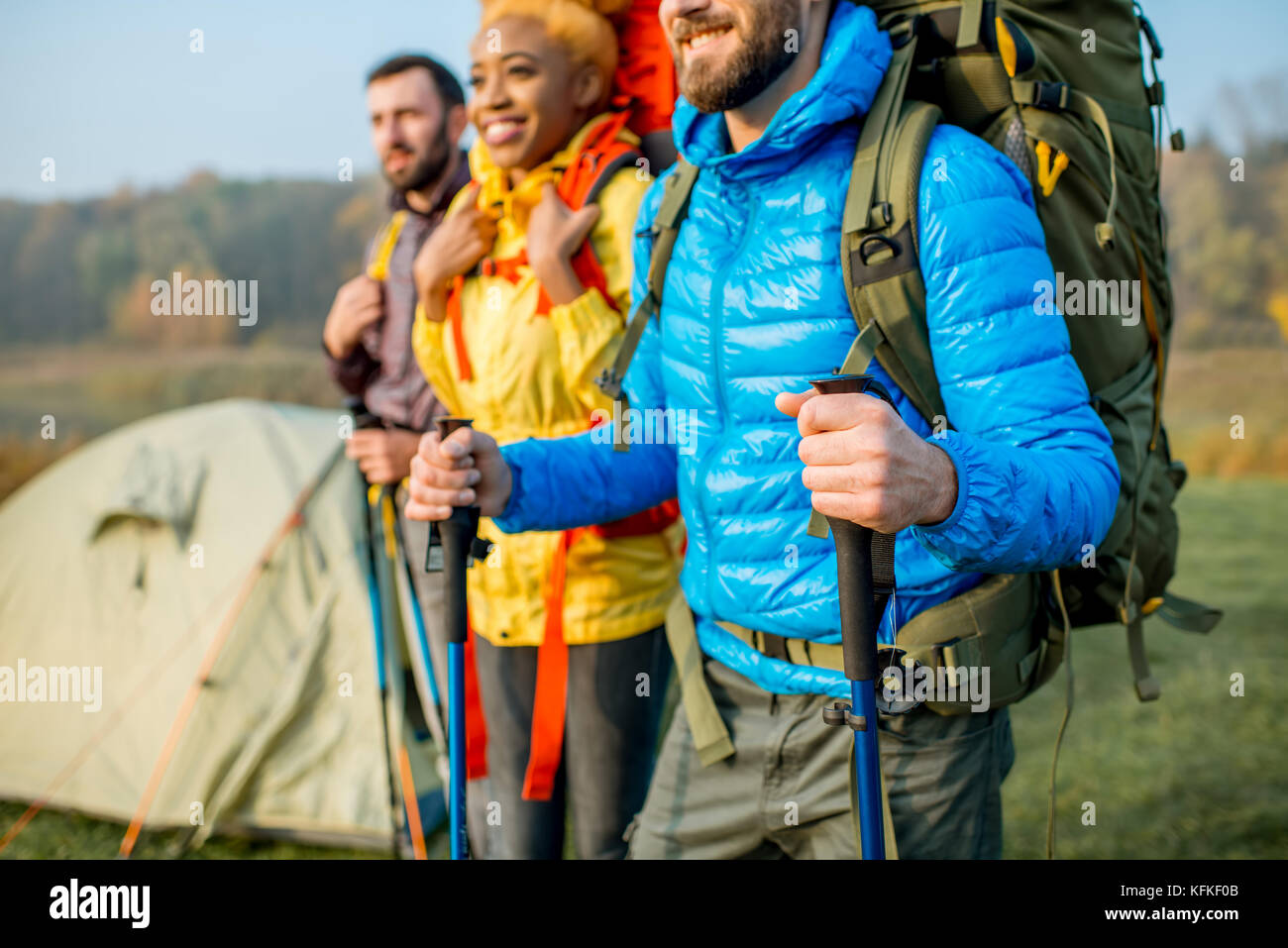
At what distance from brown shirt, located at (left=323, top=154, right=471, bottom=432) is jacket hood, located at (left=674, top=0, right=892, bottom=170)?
1.82 meters

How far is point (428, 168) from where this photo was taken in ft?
10.9

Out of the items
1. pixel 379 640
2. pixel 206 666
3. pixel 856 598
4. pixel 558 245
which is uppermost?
pixel 558 245

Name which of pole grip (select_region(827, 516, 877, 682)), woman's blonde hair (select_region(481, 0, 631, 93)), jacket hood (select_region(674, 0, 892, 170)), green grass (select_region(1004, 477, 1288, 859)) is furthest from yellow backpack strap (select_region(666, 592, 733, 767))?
green grass (select_region(1004, 477, 1288, 859))

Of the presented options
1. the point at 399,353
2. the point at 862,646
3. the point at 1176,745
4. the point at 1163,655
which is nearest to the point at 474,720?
the point at 399,353

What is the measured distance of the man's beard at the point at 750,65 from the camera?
1.59 metres

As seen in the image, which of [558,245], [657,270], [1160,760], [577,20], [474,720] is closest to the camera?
[657,270]

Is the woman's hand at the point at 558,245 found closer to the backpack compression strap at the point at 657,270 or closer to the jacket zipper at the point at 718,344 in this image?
the backpack compression strap at the point at 657,270

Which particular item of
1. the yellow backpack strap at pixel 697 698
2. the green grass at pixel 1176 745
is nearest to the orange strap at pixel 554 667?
the yellow backpack strap at pixel 697 698

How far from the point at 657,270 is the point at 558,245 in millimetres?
740

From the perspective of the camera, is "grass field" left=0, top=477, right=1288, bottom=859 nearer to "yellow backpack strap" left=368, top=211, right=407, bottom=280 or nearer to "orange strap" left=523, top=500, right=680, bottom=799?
"orange strap" left=523, top=500, right=680, bottom=799

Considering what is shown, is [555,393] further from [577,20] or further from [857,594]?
[857,594]
